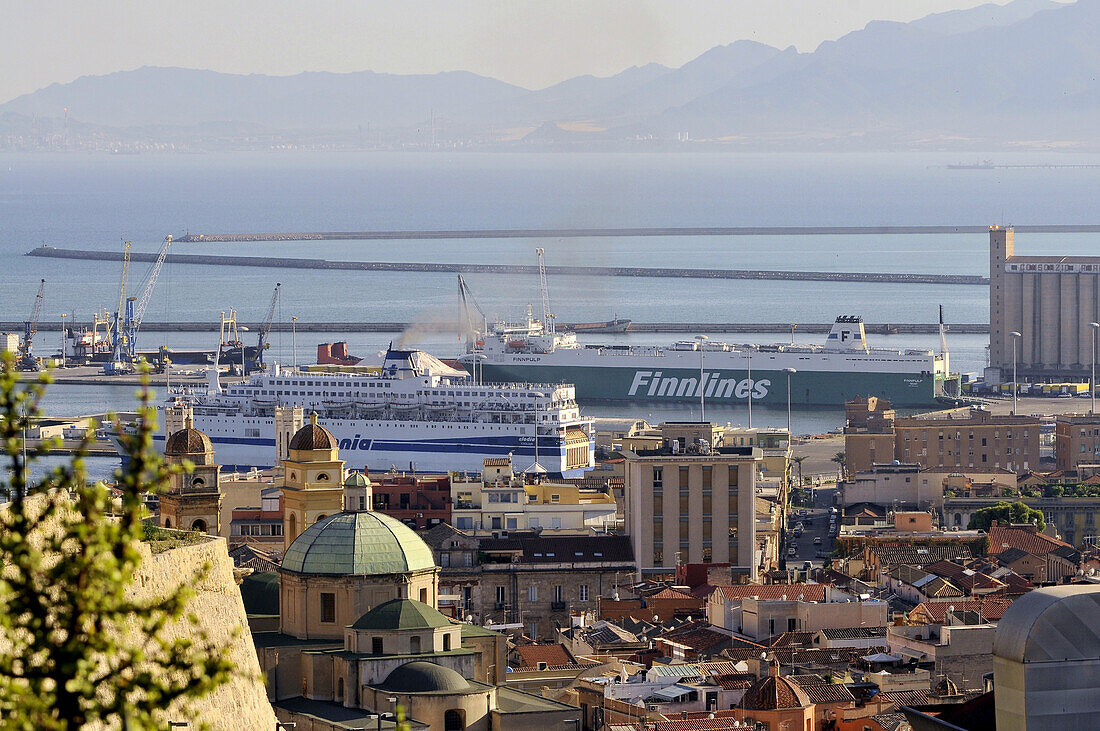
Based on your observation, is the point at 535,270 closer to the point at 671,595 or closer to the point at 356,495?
the point at 671,595

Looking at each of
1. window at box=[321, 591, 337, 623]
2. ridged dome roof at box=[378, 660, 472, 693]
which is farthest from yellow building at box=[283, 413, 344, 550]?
ridged dome roof at box=[378, 660, 472, 693]

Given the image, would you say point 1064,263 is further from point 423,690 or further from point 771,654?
point 423,690

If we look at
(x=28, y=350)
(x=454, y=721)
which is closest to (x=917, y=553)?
(x=454, y=721)

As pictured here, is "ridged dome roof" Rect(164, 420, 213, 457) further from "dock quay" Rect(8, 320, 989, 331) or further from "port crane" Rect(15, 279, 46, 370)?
"dock quay" Rect(8, 320, 989, 331)

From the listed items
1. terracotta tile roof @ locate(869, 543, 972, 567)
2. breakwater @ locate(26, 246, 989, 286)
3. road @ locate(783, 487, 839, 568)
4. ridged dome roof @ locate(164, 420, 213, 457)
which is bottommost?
road @ locate(783, 487, 839, 568)

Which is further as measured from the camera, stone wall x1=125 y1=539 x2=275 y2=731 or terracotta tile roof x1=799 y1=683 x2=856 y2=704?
terracotta tile roof x1=799 y1=683 x2=856 y2=704

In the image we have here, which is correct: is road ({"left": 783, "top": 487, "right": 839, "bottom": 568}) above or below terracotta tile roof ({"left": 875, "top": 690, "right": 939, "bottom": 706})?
below

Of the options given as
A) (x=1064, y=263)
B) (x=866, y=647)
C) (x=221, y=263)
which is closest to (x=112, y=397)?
(x=1064, y=263)

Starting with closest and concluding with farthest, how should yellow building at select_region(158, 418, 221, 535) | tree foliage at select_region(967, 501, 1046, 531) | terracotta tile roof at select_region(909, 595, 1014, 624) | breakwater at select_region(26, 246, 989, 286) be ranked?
1. yellow building at select_region(158, 418, 221, 535)
2. terracotta tile roof at select_region(909, 595, 1014, 624)
3. tree foliage at select_region(967, 501, 1046, 531)
4. breakwater at select_region(26, 246, 989, 286)
